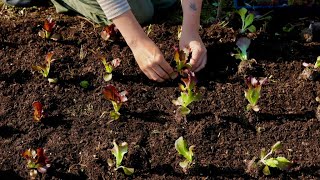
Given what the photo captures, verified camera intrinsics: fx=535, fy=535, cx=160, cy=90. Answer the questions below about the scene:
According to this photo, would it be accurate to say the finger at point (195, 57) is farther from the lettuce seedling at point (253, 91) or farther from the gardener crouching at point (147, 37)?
the lettuce seedling at point (253, 91)

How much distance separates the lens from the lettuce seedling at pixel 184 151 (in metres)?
2.52

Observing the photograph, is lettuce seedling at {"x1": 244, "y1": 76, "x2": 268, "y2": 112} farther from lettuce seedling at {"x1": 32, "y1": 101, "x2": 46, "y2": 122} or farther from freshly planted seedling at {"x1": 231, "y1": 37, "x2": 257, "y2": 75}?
lettuce seedling at {"x1": 32, "y1": 101, "x2": 46, "y2": 122}

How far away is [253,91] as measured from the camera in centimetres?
274

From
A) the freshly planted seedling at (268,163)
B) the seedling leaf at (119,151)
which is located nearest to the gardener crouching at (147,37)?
the seedling leaf at (119,151)

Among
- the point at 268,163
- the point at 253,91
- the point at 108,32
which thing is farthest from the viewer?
the point at 108,32

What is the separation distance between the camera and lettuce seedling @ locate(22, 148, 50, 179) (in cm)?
255

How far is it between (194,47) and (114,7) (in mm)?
486

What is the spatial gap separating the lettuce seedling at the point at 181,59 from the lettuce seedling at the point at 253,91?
13.9 inches

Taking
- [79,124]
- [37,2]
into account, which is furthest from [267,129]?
[37,2]

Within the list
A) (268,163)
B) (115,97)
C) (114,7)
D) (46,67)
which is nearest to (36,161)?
(115,97)

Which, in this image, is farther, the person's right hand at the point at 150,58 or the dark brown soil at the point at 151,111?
the person's right hand at the point at 150,58

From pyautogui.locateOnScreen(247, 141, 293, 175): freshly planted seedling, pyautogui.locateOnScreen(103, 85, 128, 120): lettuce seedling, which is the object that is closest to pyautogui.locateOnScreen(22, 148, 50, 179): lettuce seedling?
pyautogui.locateOnScreen(103, 85, 128, 120): lettuce seedling

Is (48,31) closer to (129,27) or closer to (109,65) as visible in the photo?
(109,65)

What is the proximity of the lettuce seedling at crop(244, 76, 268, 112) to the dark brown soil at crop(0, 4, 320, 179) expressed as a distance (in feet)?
0.22
